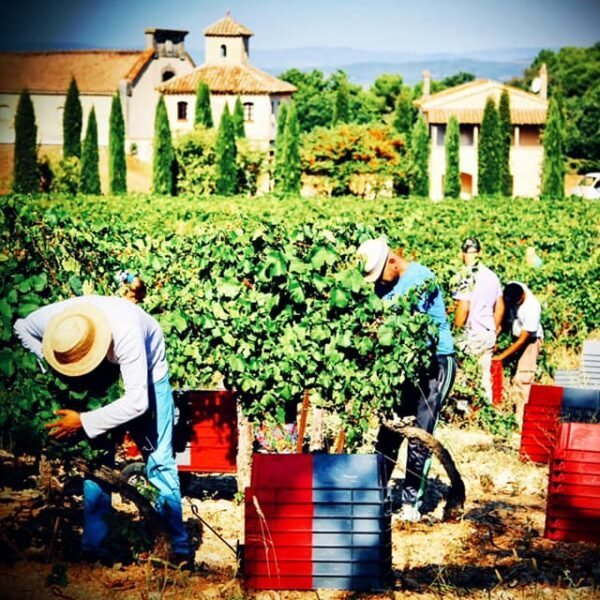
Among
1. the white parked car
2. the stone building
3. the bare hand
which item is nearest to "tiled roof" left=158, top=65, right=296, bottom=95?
the stone building

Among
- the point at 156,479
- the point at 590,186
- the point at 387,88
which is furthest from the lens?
the point at 387,88

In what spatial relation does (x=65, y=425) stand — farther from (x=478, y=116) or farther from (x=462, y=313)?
(x=478, y=116)

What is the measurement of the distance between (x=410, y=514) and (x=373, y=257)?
1.68 meters

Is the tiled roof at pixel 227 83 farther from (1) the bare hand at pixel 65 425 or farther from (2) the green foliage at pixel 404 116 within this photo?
(1) the bare hand at pixel 65 425

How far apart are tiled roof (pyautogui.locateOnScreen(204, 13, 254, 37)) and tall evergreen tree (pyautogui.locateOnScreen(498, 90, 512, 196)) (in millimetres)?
22600

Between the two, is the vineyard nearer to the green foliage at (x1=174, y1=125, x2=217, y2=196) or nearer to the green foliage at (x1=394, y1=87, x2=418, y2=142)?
the green foliage at (x1=174, y1=125, x2=217, y2=196)

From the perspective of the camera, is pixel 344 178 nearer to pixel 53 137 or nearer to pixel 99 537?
pixel 53 137

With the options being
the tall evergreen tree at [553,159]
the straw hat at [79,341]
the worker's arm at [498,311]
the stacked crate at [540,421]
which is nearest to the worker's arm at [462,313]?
the worker's arm at [498,311]

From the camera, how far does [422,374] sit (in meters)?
7.45

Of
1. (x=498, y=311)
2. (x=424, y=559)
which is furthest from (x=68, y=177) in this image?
(x=424, y=559)

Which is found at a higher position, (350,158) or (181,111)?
(181,111)

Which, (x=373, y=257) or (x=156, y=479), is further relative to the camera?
(x=373, y=257)

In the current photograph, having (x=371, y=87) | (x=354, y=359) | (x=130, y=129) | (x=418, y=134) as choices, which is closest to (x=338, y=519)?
(x=354, y=359)

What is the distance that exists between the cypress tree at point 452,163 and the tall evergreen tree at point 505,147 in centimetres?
237
